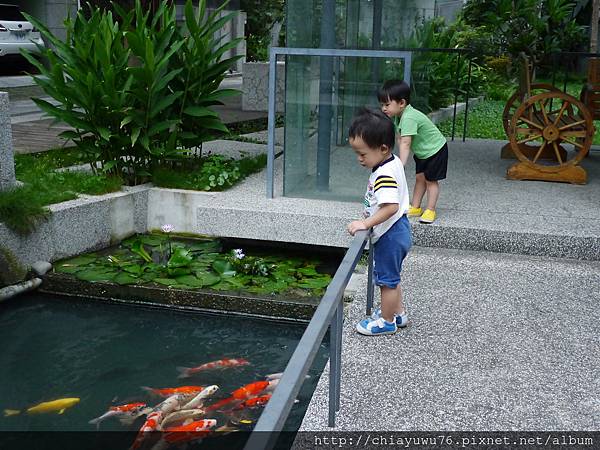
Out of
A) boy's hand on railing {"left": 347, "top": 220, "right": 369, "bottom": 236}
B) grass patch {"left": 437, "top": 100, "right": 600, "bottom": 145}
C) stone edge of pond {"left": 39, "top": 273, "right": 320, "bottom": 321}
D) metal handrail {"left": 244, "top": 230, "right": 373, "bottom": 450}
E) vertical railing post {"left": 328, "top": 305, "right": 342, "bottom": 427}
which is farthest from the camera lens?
grass patch {"left": 437, "top": 100, "right": 600, "bottom": 145}

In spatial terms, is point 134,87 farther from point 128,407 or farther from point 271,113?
point 128,407

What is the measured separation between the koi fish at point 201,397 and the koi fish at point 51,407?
62cm

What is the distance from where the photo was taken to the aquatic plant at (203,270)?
5.08 meters

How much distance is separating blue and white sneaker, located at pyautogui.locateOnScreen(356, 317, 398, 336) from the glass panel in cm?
223

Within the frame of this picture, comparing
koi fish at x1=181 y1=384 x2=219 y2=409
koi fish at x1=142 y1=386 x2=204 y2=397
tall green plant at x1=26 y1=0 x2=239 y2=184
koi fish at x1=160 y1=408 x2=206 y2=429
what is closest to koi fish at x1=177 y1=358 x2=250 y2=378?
koi fish at x1=142 y1=386 x2=204 y2=397

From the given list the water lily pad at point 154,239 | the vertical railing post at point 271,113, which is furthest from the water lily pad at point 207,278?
the vertical railing post at point 271,113

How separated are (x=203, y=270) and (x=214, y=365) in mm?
1220

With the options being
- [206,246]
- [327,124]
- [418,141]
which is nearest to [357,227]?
[418,141]

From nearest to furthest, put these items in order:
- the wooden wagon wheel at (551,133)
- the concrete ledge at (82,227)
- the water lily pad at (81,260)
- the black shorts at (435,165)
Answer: the black shorts at (435,165) < the concrete ledge at (82,227) < the water lily pad at (81,260) < the wooden wagon wheel at (551,133)

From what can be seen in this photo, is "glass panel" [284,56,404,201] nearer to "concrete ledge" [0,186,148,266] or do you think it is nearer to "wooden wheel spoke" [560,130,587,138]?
"concrete ledge" [0,186,148,266]

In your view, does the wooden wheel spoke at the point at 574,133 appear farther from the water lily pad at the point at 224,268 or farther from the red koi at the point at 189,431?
the red koi at the point at 189,431

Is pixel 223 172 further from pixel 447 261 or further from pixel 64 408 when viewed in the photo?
pixel 64 408

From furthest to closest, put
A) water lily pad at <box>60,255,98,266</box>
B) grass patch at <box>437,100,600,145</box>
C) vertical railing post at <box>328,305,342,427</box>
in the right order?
grass patch at <box>437,100,600,145</box>, water lily pad at <box>60,255,98,266</box>, vertical railing post at <box>328,305,342,427</box>

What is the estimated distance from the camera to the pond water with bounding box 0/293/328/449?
12.2ft
